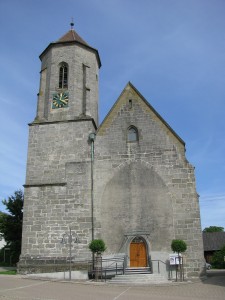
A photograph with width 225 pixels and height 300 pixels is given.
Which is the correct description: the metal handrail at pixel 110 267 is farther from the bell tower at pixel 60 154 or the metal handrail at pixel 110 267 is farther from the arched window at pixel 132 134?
the arched window at pixel 132 134

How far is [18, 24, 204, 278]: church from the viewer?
18.1 m

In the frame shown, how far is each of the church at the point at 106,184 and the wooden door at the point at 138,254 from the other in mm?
53

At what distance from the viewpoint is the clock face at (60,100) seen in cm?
2272

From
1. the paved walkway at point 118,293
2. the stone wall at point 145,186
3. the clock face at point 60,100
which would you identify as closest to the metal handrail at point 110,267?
the stone wall at point 145,186

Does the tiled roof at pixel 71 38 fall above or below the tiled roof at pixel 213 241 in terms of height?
above

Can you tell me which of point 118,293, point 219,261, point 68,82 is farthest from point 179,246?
point 219,261

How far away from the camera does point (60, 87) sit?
23.4m

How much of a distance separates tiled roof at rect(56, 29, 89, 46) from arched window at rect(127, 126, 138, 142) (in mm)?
8755

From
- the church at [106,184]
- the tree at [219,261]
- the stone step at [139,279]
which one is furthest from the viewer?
the tree at [219,261]

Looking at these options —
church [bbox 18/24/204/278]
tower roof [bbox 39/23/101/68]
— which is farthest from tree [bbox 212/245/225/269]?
tower roof [bbox 39/23/101/68]

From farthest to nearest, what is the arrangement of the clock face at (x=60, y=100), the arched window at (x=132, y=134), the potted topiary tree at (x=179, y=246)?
1. the clock face at (x=60, y=100)
2. the arched window at (x=132, y=134)
3. the potted topiary tree at (x=179, y=246)

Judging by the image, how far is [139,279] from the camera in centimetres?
1515

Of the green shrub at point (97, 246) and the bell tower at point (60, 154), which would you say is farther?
the bell tower at point (60, 154)

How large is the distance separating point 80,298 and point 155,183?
9.97 m
